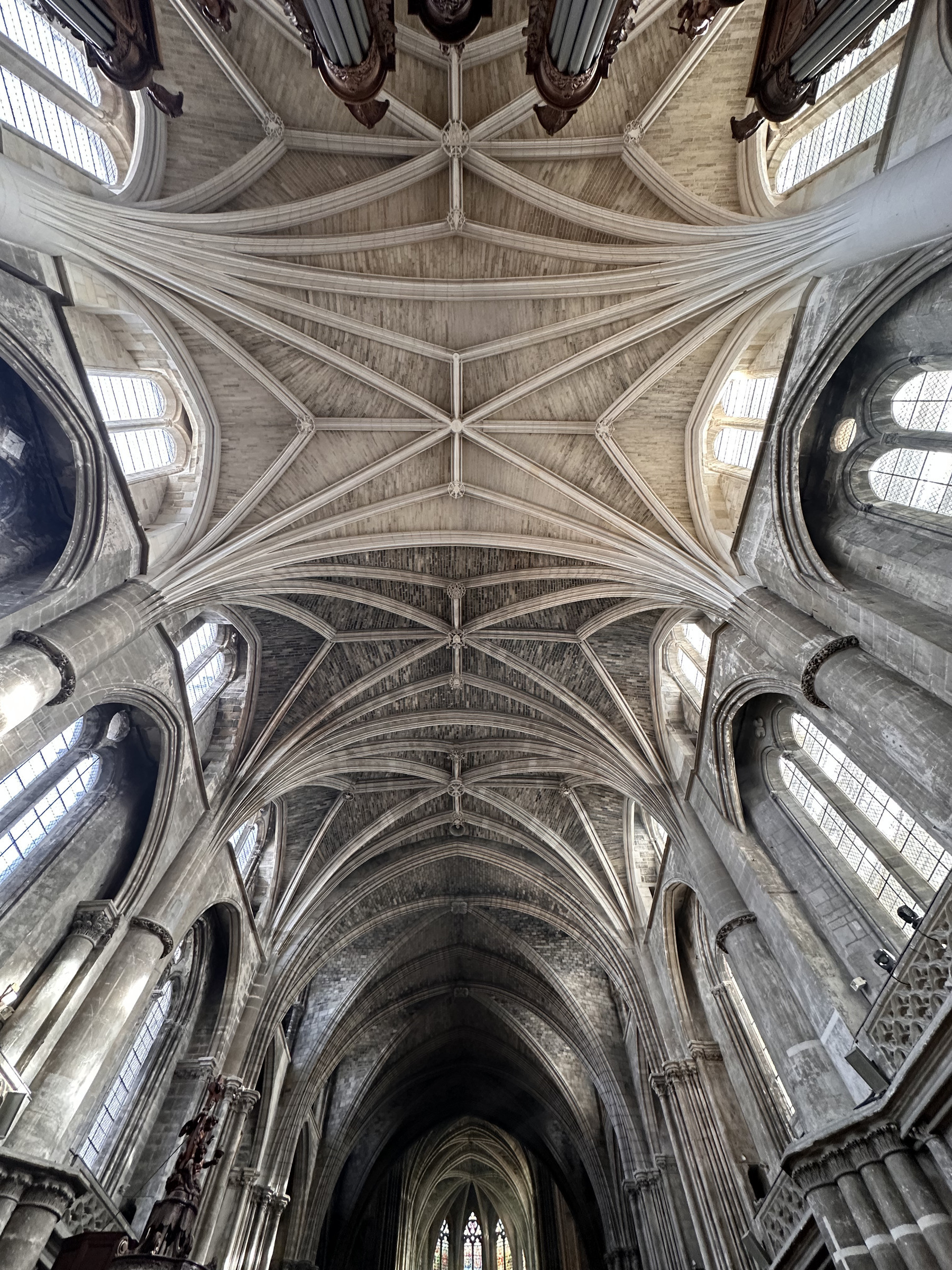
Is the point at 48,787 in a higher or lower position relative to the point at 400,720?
lower

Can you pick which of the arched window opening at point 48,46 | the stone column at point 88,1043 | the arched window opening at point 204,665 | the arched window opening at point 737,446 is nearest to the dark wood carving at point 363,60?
the arched window opening at point 48,46

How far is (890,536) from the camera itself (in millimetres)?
9586

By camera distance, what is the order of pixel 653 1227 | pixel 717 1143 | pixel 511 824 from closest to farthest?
pixel 717 1143 < pixel 653 1227 < pixel 511 824

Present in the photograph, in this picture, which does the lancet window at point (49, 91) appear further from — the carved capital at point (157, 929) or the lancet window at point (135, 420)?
the carved capital at point (157, 929)

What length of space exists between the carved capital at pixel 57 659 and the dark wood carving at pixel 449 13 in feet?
26.3

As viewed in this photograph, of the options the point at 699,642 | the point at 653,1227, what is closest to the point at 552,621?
the point at 699,642

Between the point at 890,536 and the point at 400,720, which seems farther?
the point at 400,720

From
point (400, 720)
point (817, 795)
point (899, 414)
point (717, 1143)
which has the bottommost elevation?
point (717, 1143)

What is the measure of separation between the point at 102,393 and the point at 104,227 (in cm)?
313

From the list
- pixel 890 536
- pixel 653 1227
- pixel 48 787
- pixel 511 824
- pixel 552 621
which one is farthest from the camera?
pixel 511 824

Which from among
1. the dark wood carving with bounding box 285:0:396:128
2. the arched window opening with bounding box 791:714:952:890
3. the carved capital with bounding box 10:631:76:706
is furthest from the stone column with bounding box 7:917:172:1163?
the dark wood carving with bounding box 285:0:396:128

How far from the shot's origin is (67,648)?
30.6ft

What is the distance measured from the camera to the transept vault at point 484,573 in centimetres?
809

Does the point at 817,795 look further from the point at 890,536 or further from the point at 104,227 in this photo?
the point at 104,227
